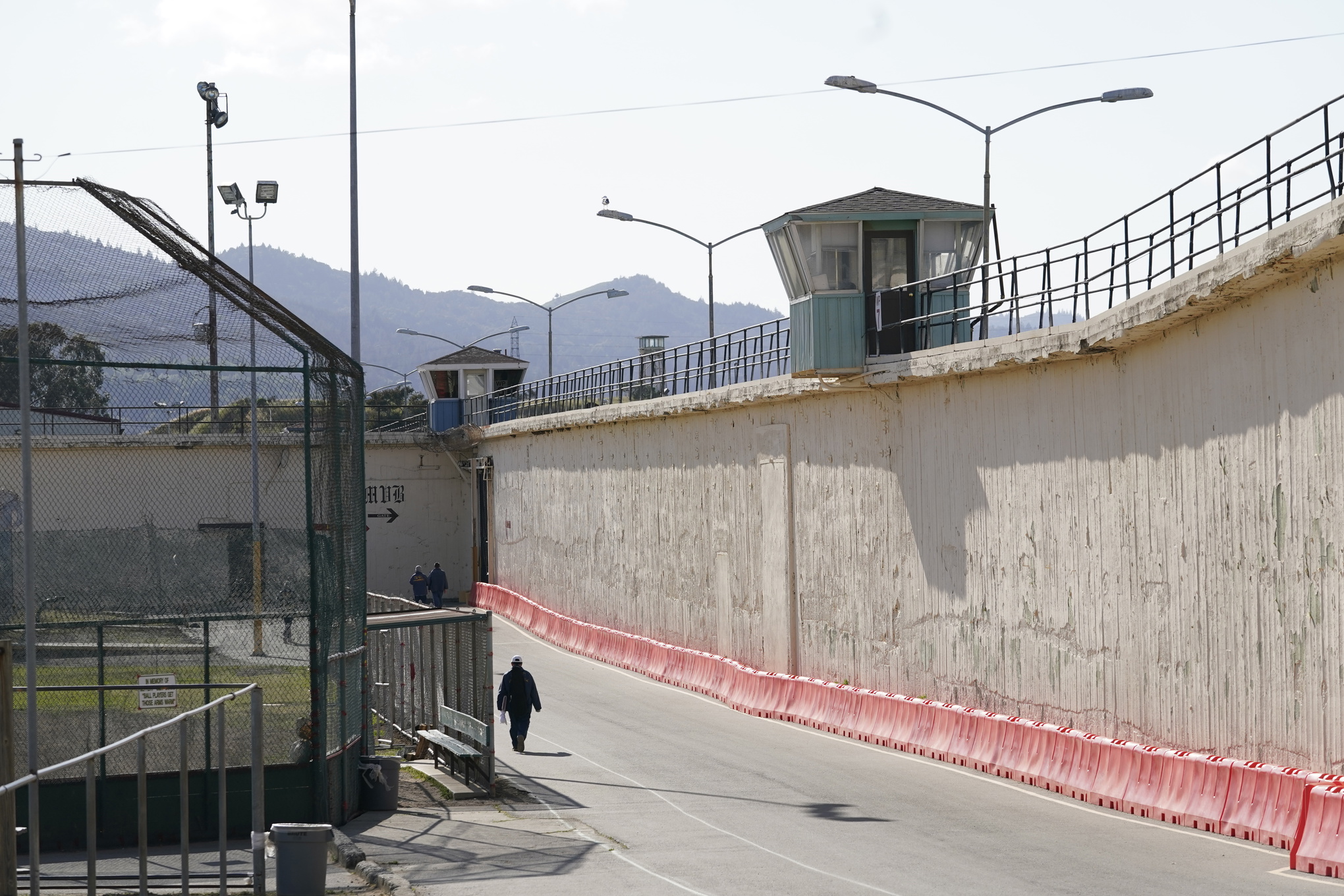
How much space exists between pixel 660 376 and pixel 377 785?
18.1 meters

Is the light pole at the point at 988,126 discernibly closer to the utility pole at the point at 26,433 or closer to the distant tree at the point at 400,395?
the utility pole at the point at 26,433

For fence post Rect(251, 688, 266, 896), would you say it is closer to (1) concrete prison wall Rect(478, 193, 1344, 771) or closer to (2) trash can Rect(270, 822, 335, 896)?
(2) trash can Rect(270, 822, 335, 896)

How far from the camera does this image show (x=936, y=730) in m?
19.7

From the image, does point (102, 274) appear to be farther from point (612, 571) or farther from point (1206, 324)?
point (612, 571)

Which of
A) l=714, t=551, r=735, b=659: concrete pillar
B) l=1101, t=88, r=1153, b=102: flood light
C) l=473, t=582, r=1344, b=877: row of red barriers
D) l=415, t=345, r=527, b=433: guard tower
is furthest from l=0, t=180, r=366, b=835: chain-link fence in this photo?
l=415, t=345, r=527, b=433: guard tower

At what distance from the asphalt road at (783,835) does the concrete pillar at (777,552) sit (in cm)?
419

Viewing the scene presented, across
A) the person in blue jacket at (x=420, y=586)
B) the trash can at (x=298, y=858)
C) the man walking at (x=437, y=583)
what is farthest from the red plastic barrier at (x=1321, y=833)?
the person in blue jacket at (x=420, y=586)

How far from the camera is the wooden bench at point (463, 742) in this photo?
16.8m

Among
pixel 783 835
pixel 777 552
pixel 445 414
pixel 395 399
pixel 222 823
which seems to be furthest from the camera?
pixel 395 399

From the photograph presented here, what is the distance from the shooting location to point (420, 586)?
144 ft

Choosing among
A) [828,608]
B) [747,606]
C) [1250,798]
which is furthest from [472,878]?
[747,606]

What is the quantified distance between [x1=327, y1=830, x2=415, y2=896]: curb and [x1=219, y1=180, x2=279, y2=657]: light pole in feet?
7.87

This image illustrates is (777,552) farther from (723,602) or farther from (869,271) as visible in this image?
(869,271)

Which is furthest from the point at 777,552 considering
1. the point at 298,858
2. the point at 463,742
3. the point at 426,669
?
the point at 298,858
